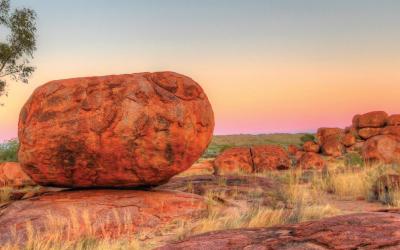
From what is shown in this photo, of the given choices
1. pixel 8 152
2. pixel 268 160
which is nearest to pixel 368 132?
pixel 268 160

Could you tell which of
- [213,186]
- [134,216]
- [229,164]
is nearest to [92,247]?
[134,216]

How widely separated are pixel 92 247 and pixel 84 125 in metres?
2.68

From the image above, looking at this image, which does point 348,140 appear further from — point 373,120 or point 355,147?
point 373,120

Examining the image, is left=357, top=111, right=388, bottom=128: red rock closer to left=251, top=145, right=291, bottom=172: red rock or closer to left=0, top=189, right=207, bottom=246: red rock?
left=251, top=145, right=291, bottom=172: red rock

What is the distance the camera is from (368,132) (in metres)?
36.0

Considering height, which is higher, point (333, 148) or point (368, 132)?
point (368, 132)

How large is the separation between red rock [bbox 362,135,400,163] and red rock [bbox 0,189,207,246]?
1574 cm

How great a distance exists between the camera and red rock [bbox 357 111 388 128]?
118 feet

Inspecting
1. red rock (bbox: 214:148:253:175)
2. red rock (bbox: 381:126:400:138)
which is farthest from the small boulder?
red rock (bbox: 214:148:253:175)

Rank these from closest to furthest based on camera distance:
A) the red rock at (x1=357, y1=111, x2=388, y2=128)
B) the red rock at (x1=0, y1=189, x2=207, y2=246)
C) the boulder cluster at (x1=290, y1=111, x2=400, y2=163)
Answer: the red rock at (x1=0, y1=189, x2=207, y2=246) → the boulder cluster at (x1=290, y1=111, x2=400, y2=163) → the red rock at (x1=357, y1=111, x2=388, y2=128)

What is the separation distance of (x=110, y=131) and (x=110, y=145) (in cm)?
27

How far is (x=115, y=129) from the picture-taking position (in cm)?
972

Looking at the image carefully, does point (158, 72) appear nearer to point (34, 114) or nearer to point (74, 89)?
point (74, 89)

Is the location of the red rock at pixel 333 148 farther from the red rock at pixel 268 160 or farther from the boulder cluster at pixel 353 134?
the red rock at pixel 268 160
